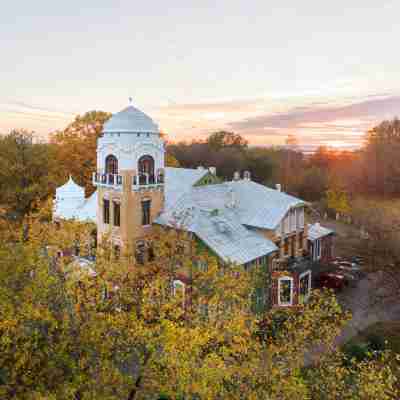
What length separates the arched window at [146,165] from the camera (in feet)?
97.2

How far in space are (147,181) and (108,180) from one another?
10.0 ft

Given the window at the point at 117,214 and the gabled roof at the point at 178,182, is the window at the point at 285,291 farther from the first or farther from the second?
the window at the point at 117,214

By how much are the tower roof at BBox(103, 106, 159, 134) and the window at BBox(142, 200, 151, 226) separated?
5601 mm

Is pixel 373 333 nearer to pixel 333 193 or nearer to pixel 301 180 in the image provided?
pixel 333 193

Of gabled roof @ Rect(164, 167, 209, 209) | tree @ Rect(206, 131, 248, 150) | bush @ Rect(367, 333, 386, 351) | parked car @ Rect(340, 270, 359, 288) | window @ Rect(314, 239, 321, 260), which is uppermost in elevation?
tree @ Rect(206, 131, 248, 150)

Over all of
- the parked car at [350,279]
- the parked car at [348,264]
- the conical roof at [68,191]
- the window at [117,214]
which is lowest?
the parked car at [350,279]

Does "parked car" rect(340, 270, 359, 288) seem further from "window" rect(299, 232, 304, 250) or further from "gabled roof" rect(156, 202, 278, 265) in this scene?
"gabled roof" rect(156, 202, 278, 265)

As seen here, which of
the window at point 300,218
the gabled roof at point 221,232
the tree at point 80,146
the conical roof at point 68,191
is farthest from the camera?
the tree at point 80,146

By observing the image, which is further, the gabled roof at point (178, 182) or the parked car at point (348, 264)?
the parked car at point (348, 264)

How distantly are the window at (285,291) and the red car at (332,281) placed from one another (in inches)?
239

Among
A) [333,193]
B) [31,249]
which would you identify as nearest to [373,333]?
[31,249]

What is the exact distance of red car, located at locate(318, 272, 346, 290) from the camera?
113 feet

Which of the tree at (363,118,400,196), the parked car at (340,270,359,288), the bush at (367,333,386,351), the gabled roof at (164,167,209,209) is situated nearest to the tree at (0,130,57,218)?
A: the gabled roof at (164,167,209,209)

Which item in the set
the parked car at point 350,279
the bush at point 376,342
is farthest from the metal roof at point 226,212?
the parked car at point 350,279
